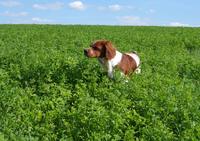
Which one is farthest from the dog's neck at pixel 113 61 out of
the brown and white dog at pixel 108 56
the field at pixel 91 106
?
the field at pixel 91 106

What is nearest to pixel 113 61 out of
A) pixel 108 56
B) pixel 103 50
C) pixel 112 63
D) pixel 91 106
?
pixel 112 63

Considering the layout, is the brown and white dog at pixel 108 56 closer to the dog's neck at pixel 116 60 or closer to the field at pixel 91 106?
the dog's neck at pixel 116 60

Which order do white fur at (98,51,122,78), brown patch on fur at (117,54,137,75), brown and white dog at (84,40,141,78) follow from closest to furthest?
brown and white dog at (84,40,141,78)
white fur at (98,51,122,78)
brown patch on fur at (117,54,137,75)

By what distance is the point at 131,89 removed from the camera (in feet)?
28.0

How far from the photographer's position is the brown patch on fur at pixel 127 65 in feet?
32.7

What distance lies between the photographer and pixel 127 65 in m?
10.1

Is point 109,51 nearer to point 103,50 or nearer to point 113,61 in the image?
point 103,50

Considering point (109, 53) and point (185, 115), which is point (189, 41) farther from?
point (185, 115)

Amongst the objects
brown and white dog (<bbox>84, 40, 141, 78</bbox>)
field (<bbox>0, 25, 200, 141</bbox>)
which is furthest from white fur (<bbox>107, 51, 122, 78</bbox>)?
field (<bbox>0, 25, 200, 141</bbox>)

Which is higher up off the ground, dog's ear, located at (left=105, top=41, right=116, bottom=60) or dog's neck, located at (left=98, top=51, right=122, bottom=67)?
dog's ear, located at (left=105, top=41, right=116, bottom=60)

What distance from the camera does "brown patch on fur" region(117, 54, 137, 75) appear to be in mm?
9966

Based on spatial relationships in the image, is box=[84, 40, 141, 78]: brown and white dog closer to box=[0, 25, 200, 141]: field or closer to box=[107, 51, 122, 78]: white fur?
box=[107, 51, 122, 78]: white fur

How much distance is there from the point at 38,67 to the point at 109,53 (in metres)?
1.51

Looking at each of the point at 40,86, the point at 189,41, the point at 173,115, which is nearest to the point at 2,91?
the point at 40,86
